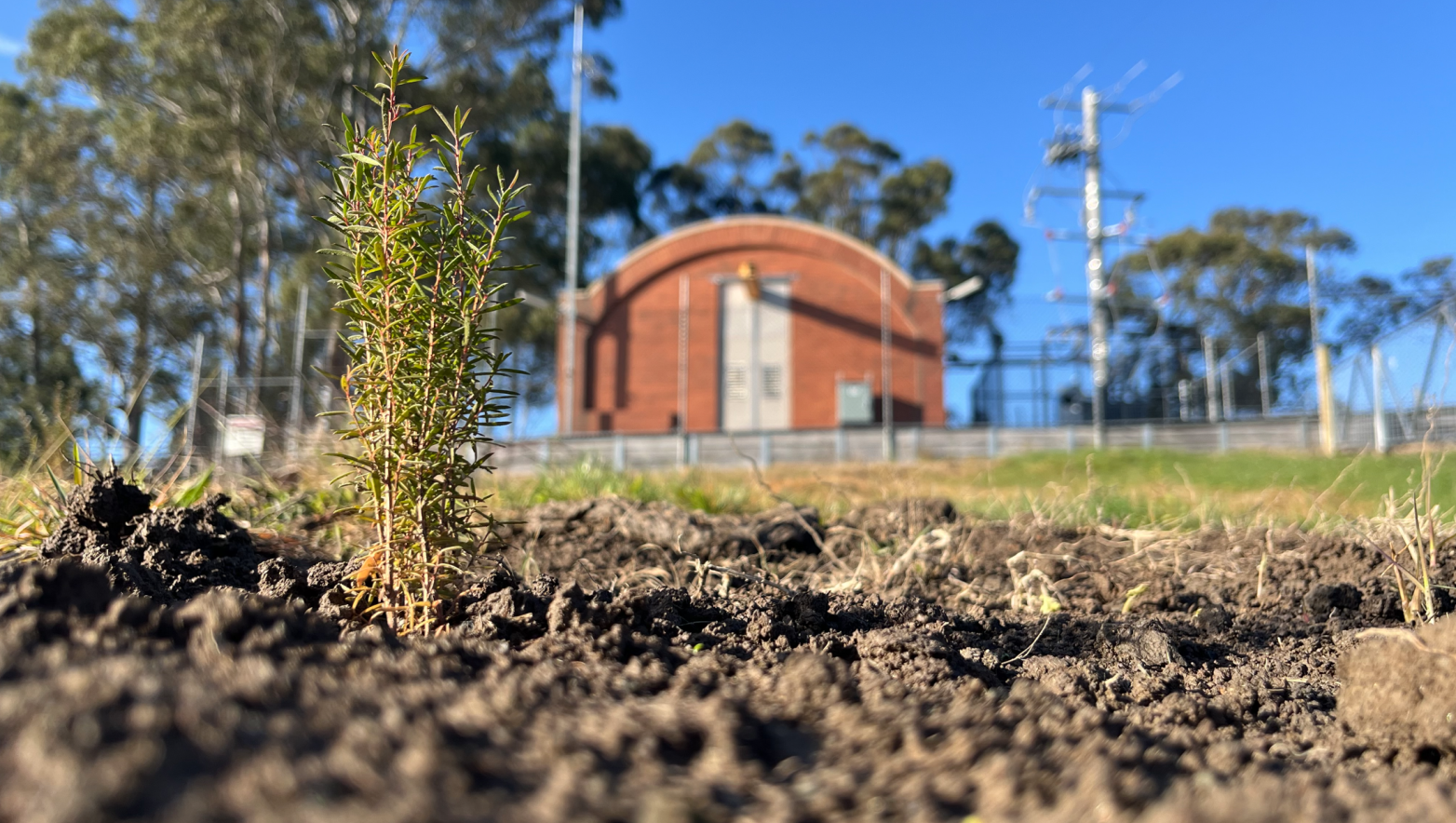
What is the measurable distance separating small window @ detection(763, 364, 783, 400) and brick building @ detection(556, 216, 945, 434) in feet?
0.14

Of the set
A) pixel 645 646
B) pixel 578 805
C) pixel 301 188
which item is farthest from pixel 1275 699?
pixel 301 188

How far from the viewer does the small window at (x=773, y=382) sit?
87.0 feet

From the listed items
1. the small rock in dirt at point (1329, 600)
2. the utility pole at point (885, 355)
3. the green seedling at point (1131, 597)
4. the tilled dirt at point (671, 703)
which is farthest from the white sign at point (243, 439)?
the utility pole at point (885, 355)

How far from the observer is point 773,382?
87.2 feet

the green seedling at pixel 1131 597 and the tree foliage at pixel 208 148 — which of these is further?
the tree foliage at pixel 208 148

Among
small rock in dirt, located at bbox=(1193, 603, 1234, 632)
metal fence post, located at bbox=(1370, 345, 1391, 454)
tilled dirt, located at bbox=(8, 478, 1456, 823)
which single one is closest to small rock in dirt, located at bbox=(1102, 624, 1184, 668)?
tilled dirt, located at bbox=(8, 478, 1456, 823)

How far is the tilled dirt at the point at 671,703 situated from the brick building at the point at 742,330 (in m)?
23.7

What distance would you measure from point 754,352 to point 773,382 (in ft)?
3.72

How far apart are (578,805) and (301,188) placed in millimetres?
26479

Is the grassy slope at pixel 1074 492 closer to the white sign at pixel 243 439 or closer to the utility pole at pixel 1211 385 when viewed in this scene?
the white sign at pixel 243 439

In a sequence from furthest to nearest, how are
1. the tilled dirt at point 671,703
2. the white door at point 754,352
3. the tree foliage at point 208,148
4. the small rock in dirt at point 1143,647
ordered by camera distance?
the white door at point 754,352, the tree foliage at point 208,148, the small rock in dirt at point 1143,647, the tilled dirt at point 671,703

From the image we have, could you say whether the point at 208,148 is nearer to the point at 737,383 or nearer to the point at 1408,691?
the point at 737,383

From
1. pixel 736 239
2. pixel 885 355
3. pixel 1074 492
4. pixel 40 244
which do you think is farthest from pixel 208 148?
pixel 1074 492

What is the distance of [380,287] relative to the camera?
5.62 feet
